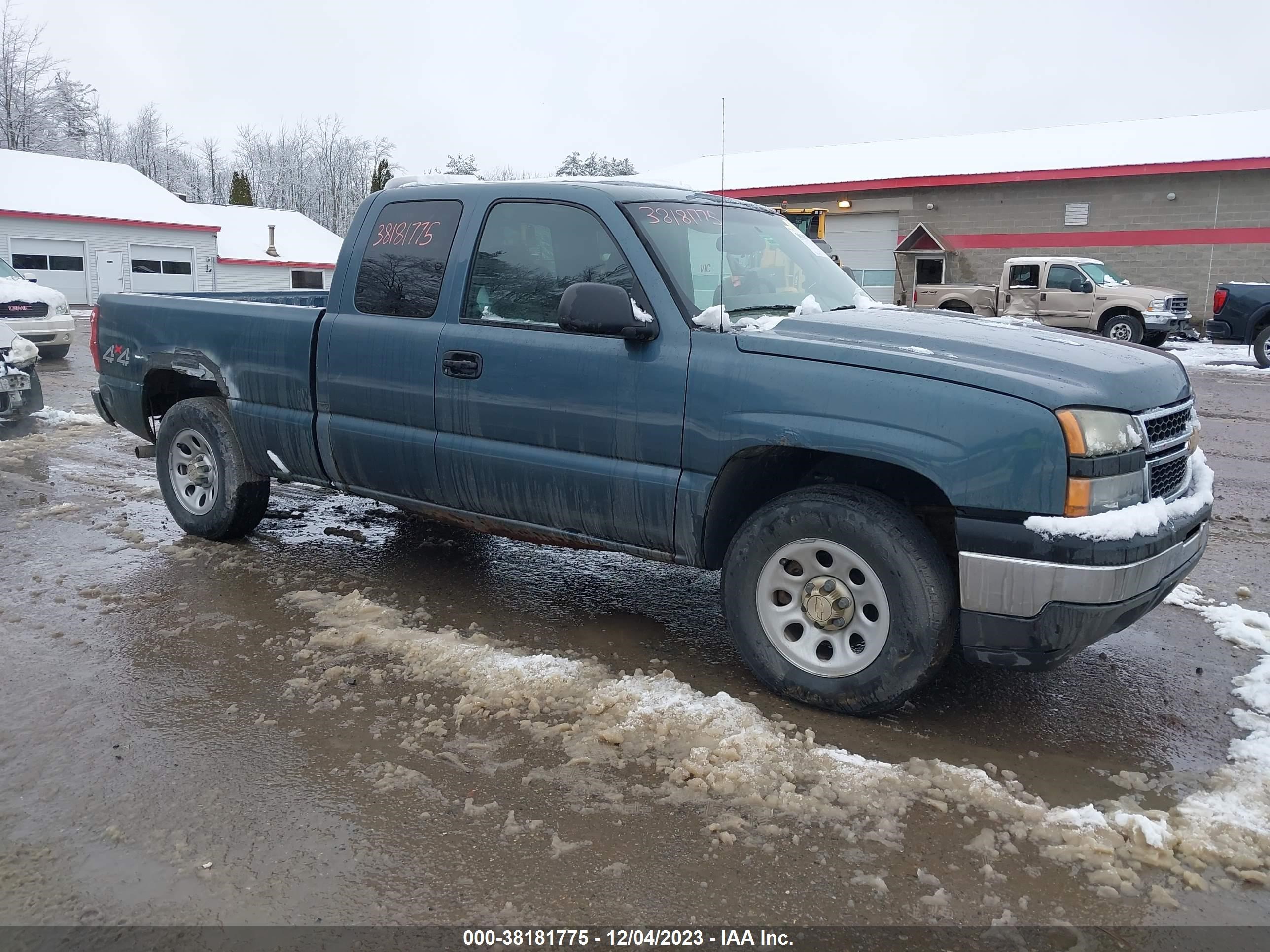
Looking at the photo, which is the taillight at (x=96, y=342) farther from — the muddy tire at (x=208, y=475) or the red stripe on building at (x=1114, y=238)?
the red stripe on building at (x=1114, y=238)

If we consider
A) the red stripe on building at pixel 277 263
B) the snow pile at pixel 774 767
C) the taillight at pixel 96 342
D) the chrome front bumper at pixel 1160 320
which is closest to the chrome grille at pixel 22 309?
the taillight at pixel 96 342

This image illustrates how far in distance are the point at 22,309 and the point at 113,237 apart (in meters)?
24.0

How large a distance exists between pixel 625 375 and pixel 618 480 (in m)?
0.43

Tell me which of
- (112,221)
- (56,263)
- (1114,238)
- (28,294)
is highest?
(112,221)

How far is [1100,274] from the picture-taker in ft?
68.1

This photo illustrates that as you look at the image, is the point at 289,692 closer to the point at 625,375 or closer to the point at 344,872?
the point at 344,872

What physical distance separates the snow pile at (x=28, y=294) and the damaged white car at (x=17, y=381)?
774 cm

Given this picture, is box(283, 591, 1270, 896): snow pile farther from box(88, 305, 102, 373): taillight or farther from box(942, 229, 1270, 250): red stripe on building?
box(942, 229, 1270, 250): red stripe on building

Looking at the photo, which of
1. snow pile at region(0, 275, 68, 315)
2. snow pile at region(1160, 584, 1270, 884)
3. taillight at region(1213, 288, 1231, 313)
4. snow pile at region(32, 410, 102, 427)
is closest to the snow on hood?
snow pile at region(0, 275, 68, 315)

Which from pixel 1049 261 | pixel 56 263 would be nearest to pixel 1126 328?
pixel 1049 261

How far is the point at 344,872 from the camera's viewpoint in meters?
2.75

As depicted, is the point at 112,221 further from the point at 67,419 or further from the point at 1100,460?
the point at 1100,460

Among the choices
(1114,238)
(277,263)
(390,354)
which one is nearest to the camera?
(390,354)

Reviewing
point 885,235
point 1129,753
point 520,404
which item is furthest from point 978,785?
point 885,235
